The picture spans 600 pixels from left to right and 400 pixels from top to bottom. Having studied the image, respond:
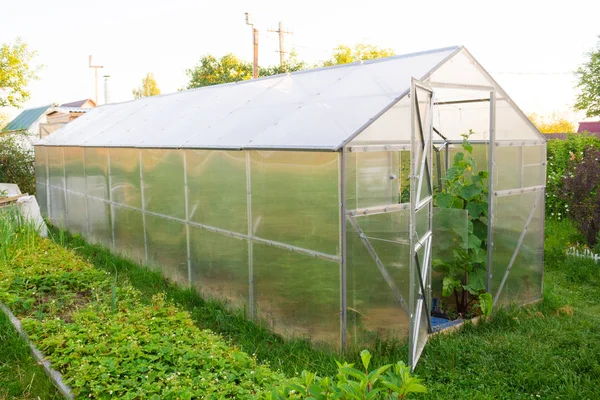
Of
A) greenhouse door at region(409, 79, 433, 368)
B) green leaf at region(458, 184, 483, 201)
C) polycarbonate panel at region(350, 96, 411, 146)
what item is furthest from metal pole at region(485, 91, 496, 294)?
polycarbonate panel at region(350, 96, 411, 146)

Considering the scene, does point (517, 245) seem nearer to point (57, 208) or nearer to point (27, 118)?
point (57, 208)

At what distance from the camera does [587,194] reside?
8992 millimetres

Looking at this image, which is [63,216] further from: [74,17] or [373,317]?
[373,317]

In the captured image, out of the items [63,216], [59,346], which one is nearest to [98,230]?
[63,216]

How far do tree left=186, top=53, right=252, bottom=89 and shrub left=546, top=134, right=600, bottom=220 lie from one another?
21038 mm

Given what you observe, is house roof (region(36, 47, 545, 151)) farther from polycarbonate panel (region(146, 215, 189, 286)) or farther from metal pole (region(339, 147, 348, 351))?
polycarbonate panel (region(146, 215, 189, 286))

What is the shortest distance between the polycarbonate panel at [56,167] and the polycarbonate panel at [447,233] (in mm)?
8288

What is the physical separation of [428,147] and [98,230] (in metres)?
6.75

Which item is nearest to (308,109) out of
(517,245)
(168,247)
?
(517,245)

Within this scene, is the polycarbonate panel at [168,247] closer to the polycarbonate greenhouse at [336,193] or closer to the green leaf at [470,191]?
the polycarbonate greenhouse at [336,193]

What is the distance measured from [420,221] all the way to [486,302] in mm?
1393

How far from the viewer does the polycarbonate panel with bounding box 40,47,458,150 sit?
538cm

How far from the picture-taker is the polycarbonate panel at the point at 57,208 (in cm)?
1197

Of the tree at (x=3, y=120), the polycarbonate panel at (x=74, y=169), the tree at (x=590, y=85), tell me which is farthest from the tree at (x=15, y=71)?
the tree at (x=590, y=85)
